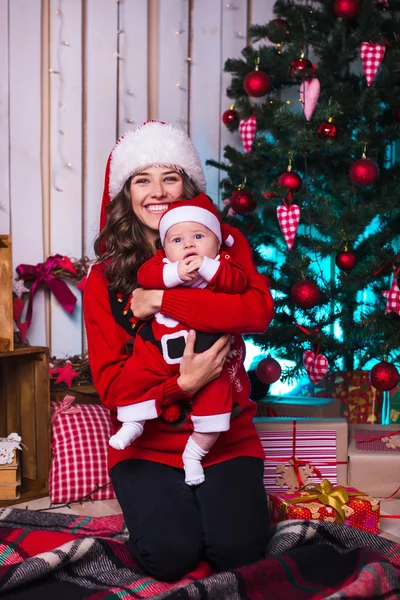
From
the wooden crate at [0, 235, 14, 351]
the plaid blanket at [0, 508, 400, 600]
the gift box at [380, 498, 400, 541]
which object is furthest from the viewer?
the wooden crate at [0, 235, 14, 351]

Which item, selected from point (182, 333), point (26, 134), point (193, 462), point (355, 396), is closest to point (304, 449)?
point (355, 396)

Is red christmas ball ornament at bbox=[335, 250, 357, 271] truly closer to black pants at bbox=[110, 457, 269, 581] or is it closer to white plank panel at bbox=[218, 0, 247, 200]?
white plank panel at bbox=[218, 0, 247, 200]

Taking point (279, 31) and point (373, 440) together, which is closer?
point (373, 440)

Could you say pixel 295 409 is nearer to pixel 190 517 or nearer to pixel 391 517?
pixel 391 517

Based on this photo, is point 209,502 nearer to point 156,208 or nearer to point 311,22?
point 156,208

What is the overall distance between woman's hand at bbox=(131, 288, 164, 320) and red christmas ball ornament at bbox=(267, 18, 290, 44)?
4.93 feet

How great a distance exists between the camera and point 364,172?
262cm

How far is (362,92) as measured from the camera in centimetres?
274

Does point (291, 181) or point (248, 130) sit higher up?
point (248, 130)

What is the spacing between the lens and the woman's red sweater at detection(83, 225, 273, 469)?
1861mm

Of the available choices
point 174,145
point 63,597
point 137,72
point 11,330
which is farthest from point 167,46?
point 63,597

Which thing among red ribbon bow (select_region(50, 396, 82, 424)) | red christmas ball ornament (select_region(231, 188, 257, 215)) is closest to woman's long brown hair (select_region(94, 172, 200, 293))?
red christmas ball ornament (select_region(231, 188, 257, 215))

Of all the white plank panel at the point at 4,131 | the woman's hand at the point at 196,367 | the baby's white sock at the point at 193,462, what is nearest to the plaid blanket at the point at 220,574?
the baby's white sock at the point at 193,462

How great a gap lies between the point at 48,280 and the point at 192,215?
134cm
